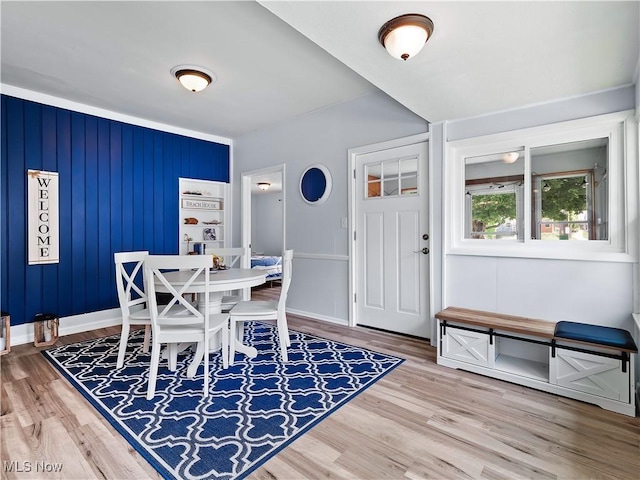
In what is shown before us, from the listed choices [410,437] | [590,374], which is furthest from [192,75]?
[590,374]

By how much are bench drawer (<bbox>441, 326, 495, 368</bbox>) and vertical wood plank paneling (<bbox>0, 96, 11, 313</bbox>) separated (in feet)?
14.2

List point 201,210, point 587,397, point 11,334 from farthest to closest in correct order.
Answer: point 201,210 < point 11,334 < point 587,397

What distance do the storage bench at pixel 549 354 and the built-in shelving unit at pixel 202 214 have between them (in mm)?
3539

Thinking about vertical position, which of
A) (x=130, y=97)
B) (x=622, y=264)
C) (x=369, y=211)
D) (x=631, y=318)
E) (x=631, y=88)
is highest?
(x=130, y=97)

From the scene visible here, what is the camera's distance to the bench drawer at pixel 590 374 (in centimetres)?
208

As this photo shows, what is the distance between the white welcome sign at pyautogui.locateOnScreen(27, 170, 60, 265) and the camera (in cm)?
358

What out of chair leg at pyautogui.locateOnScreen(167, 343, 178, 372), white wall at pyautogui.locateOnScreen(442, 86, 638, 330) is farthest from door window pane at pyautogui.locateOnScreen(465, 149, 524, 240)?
chair leg at pyautogui.locateOnScreen(167, 343, 178, 372)

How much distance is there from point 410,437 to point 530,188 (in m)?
2.20

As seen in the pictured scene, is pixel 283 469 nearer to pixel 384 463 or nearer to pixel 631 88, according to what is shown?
pixel 384 463

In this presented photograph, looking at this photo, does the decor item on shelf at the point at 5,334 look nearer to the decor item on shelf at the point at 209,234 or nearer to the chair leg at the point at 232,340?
the chair leg at the point at 232,340

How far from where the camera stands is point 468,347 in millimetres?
2666

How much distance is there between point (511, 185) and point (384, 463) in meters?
2.43

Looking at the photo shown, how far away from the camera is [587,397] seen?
219 centimetres

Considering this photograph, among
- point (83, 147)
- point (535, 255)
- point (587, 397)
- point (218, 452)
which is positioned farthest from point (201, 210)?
point (587, 397)
